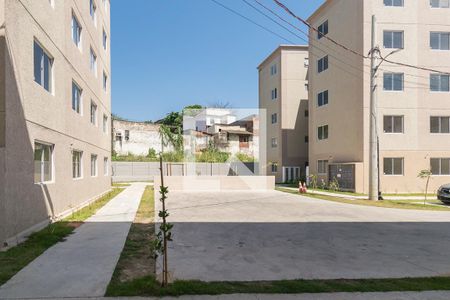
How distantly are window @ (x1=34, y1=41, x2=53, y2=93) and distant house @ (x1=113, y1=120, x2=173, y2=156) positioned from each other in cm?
3757

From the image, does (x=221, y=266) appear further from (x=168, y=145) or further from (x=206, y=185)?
(x=168, y=145)

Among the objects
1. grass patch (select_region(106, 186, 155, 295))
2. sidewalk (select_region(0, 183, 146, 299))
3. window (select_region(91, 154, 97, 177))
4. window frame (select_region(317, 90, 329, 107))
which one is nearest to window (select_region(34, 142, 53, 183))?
sidewalk (select_region(0, 183, 146, 299))

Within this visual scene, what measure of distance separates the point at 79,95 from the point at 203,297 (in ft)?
45.8

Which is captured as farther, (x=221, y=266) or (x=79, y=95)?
(x=79, y=95)

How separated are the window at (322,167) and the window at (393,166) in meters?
5.48

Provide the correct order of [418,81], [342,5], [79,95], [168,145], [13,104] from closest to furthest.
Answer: [13,104], [79,95], [418,81], [342,5], [168,145]

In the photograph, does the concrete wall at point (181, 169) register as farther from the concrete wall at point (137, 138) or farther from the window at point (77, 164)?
the window at point (77, 164)

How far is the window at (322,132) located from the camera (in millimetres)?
31133

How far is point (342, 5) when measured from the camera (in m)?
28.5

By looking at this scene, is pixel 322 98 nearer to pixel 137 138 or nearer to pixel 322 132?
pixel 322 132

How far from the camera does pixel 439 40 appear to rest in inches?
1043

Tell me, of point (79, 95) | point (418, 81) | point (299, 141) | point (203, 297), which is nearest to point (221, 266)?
point (203, 297)

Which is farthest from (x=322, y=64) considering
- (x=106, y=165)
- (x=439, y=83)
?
(x=106, y=165)

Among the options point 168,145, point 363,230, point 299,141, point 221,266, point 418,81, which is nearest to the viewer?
point 221,266
